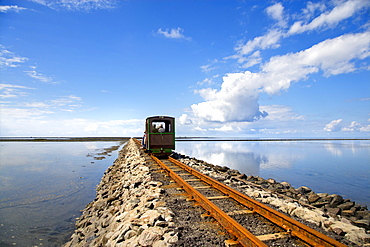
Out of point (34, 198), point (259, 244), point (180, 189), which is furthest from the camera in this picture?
point (34, 198)

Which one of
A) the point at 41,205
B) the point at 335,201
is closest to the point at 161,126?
the point at 41,205

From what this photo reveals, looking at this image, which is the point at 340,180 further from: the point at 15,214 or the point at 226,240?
the point at 15,214

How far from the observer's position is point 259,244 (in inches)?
136

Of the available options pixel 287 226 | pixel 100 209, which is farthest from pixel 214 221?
pixel 100 209

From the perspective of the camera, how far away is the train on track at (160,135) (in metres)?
15.9

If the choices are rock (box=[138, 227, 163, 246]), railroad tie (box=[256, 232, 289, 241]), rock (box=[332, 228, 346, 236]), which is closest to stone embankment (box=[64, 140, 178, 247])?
rock (box=[138, 227, 163, 246])

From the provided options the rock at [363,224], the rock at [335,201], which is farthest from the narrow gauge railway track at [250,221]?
the rock at [335,201]

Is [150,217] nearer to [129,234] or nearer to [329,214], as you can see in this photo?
[129,234]

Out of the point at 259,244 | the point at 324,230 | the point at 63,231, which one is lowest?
the point at 63,231

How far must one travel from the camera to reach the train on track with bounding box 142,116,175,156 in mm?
15920

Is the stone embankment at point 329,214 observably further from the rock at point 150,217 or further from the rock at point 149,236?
the rock at point 149,236

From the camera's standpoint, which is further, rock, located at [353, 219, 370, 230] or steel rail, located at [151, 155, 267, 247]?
rock, located at [353, 219, 370, 230]

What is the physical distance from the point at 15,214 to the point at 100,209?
3729 millimetres

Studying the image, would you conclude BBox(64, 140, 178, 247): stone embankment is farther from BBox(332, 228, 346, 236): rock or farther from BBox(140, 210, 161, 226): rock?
BBox(332, 228, 346, 236): rock
